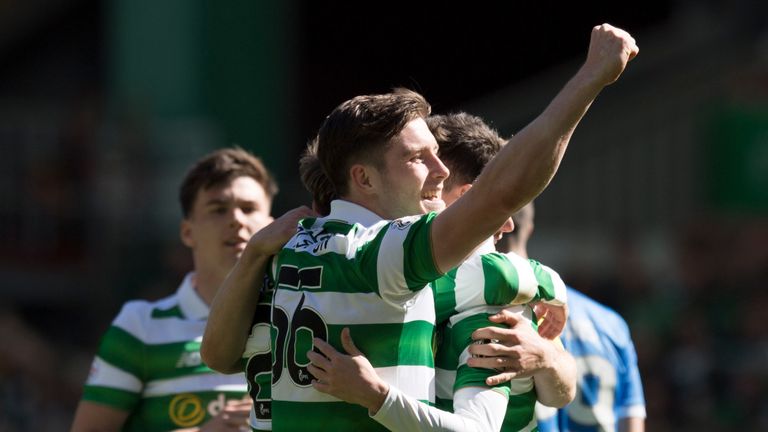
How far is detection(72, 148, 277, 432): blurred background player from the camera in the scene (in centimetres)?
432

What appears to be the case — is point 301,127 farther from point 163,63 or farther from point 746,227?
point 746,227

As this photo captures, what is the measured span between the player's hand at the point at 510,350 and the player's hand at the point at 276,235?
58 cm

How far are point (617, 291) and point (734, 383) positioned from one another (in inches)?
86.0

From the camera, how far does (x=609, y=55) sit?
9.29ft

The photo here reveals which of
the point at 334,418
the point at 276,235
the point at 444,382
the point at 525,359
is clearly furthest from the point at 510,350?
the point at 276,235

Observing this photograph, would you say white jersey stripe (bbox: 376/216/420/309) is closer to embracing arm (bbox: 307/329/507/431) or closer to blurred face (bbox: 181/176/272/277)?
embracing arm (bbox: 307/329/507/431)

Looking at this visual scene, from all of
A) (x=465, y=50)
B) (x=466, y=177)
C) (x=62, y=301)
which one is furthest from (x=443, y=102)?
(x=466, y=177)

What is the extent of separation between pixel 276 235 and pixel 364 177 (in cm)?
35

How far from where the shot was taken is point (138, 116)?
1280 centimetres

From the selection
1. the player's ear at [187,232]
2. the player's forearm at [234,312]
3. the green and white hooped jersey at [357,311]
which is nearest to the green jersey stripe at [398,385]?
the green and white hooped jersey at [357,311]

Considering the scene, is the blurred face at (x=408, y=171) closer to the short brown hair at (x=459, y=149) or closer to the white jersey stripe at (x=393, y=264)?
the white jersey stripe at (x=393, y=264)

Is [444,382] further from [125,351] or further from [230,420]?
[125,351]

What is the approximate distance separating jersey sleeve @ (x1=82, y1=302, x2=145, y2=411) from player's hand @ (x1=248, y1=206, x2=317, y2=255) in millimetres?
1111

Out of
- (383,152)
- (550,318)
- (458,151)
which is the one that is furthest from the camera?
(458,151)
